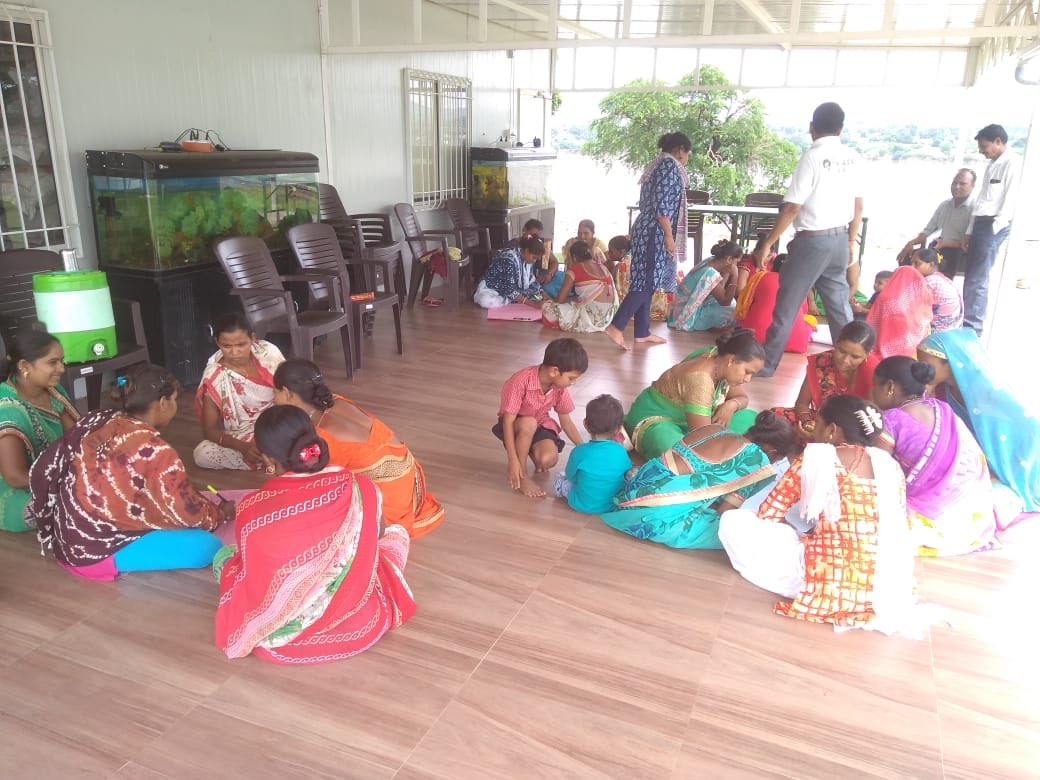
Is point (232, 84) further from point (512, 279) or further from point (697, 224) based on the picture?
point (697, 224)

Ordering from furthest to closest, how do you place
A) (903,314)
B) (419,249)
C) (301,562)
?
(419,249), (903,314), (301,562)

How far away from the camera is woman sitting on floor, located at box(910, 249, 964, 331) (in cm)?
480

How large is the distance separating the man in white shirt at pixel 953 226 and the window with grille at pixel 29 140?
5.69 m

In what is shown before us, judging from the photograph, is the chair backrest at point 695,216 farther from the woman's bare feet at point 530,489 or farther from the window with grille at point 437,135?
the woman's bare feet at point 530,489

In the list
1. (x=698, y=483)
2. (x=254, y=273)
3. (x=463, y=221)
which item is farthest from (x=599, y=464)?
(x=463, y=221)

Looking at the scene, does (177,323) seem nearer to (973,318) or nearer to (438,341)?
(438,341)

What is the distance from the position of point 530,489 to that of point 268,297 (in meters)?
2.14

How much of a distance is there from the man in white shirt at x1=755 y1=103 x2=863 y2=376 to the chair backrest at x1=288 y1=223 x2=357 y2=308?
107 inches

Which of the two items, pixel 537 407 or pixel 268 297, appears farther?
pixel 268 297

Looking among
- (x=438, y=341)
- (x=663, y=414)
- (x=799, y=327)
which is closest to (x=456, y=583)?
(x=663, y=414)

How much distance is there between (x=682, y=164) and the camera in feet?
18.5

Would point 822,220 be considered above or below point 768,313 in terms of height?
above

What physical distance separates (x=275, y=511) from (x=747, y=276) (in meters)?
4.96

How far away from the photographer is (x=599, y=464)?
3.03 metres
